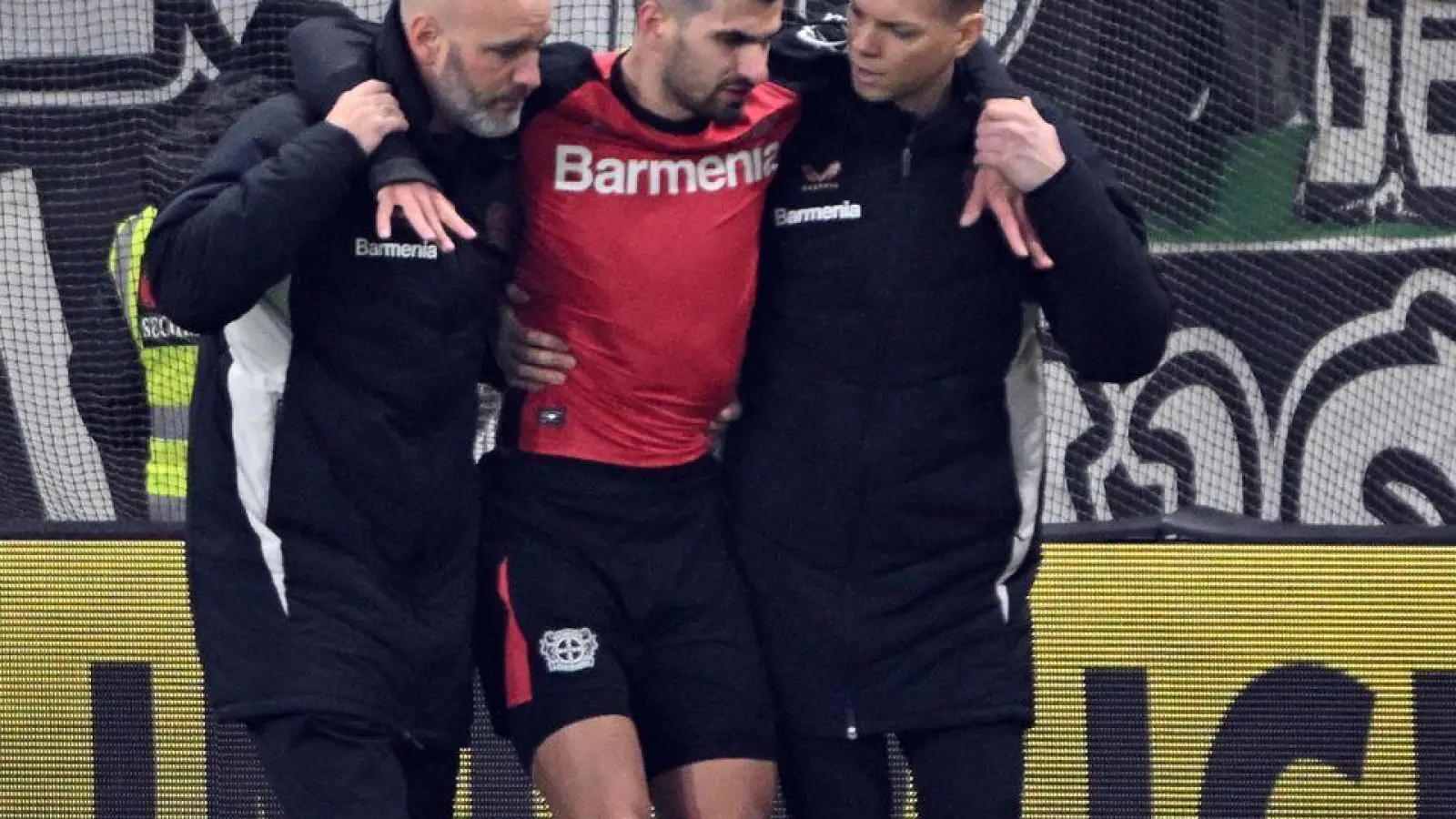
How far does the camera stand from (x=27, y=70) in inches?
234

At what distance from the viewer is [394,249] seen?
11.7ft

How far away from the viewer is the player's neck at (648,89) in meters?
3.73

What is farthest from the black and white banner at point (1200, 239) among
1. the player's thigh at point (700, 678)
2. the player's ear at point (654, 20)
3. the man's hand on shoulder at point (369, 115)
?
the man's hand on shoulder at point (369, 115)

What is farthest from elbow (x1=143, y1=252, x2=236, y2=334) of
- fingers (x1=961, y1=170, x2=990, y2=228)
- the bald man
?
fingers (x1=961, y1=170, x2=990, y2=228)

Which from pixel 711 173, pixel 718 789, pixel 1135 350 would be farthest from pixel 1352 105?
pixel 718 789

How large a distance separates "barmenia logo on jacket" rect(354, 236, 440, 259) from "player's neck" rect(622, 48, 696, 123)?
0.44 m

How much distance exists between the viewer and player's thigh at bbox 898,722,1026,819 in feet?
12.5

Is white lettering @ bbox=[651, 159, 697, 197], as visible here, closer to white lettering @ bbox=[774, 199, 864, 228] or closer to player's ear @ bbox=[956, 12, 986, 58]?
white lettering @ bbox=[774, 199, 864, 228]

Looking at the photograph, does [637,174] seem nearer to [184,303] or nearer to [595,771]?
[184,303]

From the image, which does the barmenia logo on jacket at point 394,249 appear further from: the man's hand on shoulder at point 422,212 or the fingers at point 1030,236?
the fingers at point 1030,236

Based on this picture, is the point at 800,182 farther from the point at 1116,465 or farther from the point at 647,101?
the point at 1116,465

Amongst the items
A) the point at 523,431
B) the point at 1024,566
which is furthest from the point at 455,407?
the point at 1024,566

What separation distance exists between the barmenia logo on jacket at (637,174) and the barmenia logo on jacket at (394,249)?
0.29 m

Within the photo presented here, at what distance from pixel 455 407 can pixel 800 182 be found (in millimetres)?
678
